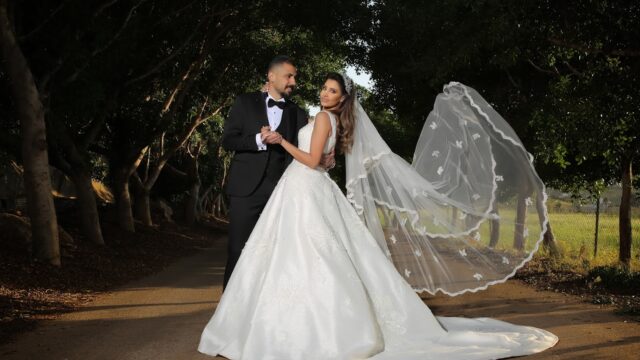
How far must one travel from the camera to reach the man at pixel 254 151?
22.5 ft

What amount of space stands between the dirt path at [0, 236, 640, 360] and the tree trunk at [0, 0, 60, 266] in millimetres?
2003

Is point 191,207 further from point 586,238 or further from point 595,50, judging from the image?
point 595,50

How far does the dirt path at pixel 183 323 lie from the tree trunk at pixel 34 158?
2.00m

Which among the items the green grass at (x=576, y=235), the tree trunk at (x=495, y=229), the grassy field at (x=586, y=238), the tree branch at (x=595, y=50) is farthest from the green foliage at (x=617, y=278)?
the tree trunk at (x=495, y=229)

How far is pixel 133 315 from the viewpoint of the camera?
8984 millimetres

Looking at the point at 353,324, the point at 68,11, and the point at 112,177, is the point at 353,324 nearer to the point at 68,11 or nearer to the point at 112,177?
the point at 68,11

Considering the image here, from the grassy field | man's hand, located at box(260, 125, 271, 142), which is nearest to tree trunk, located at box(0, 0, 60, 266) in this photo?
man's hand, located at box(260, 125, 271, 142)

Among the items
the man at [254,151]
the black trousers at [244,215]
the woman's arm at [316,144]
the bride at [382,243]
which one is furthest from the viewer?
the black trousers at [244,215]

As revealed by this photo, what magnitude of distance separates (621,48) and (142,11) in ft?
38.3

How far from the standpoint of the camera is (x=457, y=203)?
24.0 ft

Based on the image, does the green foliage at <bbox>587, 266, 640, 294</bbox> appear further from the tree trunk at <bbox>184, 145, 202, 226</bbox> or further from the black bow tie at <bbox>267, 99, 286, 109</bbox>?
the tree trunk at <bbox>184, 145, 202, 226</bbox>

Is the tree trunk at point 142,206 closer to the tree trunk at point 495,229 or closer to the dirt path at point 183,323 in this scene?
the dirt path at point 183,323

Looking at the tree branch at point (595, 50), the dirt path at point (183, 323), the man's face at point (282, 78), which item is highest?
the tree branch at point (595, 50)

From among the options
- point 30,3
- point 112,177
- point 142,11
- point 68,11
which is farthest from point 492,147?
point 112,177
